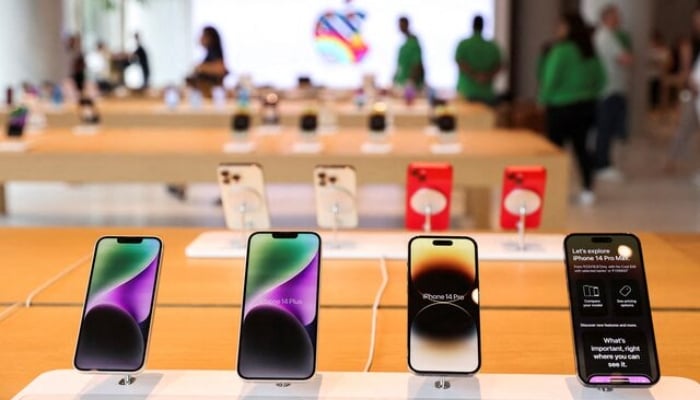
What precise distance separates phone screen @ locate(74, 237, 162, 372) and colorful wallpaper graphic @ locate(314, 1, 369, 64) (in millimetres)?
12048

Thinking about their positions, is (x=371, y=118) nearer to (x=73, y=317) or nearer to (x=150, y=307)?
(x=73, y=317)

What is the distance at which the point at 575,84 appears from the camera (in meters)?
7.05

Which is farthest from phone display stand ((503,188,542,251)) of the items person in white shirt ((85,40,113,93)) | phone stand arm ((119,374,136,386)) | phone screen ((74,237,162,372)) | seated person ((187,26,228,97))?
person in white shirt ((85,40,113,93))

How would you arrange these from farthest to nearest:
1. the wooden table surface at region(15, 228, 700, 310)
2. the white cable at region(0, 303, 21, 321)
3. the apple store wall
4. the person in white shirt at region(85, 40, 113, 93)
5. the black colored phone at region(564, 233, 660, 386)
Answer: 1. the apple store wall
2. the person in white shirt at region(85, 40, 113, 93)
3. the wooden table surface at region(15, 228, 700, 310)
4. the white cable at region(0, 303, 21, 321)
5. the black colored phone at region(564, 233, 660, 386)

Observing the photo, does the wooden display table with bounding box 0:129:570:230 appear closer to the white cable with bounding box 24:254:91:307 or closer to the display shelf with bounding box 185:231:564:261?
the display shelf with bounding box 185:231:564:261

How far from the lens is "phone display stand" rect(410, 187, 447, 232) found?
248 cm

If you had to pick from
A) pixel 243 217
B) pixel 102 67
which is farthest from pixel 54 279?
pixel 102 67

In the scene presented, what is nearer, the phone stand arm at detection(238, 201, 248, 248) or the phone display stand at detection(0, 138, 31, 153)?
the phone stand arm at detection(238, 201, 248, 248)

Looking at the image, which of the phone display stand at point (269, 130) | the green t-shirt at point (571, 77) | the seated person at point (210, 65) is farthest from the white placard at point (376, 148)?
the seated person at point (210, 65)

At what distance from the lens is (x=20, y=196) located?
775 centimetres

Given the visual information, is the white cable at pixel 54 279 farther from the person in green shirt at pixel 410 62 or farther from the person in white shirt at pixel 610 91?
the person in white shirt at pixel 610 91

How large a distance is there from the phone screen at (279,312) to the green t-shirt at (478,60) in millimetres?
6868

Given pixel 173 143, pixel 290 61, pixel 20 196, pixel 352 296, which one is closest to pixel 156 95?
pixel 20 196

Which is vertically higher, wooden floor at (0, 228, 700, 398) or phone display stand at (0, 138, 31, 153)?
phone display stand at (0, 138, 31, 153)
